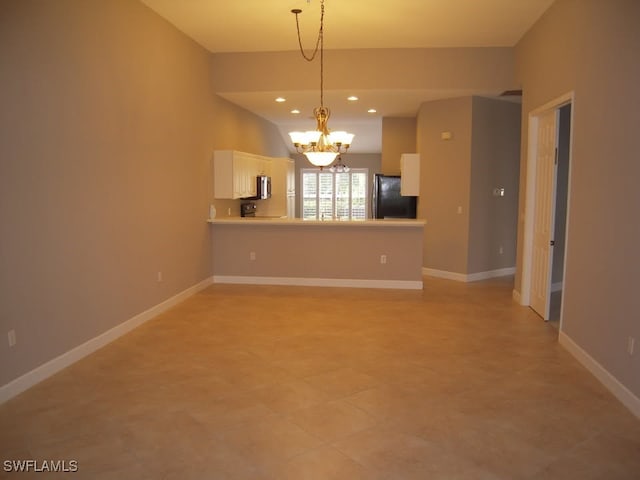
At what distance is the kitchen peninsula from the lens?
680cm

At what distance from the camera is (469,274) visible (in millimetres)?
7438

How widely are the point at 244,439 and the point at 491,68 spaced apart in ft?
18.4

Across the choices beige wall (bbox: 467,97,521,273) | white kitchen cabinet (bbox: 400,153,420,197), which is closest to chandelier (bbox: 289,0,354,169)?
white kitchen cabinet (bbox: 400,153,420,197)

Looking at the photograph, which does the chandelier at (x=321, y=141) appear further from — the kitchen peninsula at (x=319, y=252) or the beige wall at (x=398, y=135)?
the beige wall at (x=398, y=135)

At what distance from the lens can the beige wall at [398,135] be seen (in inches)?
359

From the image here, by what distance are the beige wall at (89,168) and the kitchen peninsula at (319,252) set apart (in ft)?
2.98

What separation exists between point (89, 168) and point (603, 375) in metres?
4.26

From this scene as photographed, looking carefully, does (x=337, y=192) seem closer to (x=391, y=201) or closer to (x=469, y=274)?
(x=391, y=201)

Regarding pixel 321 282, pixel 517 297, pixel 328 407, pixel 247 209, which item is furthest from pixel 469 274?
pixel 328 407

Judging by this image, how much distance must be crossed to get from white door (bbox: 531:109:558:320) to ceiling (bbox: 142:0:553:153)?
119 centimetres

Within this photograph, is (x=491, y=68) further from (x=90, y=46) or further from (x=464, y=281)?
(x=90, y=46)

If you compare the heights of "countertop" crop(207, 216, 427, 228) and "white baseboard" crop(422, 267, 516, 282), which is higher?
"countertop" crop(207, 216, 427, 228)

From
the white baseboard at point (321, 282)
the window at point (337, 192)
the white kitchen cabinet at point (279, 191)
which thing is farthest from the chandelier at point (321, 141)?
the window at point (337, 192)

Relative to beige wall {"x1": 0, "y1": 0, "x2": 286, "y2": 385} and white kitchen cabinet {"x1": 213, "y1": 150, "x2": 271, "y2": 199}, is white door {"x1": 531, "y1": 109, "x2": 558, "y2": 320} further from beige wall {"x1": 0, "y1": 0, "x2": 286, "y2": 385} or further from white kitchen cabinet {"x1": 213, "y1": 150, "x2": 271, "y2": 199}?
beige wall {"x1": 0, "y1": 0, "x2": 286, "y2": 385}
